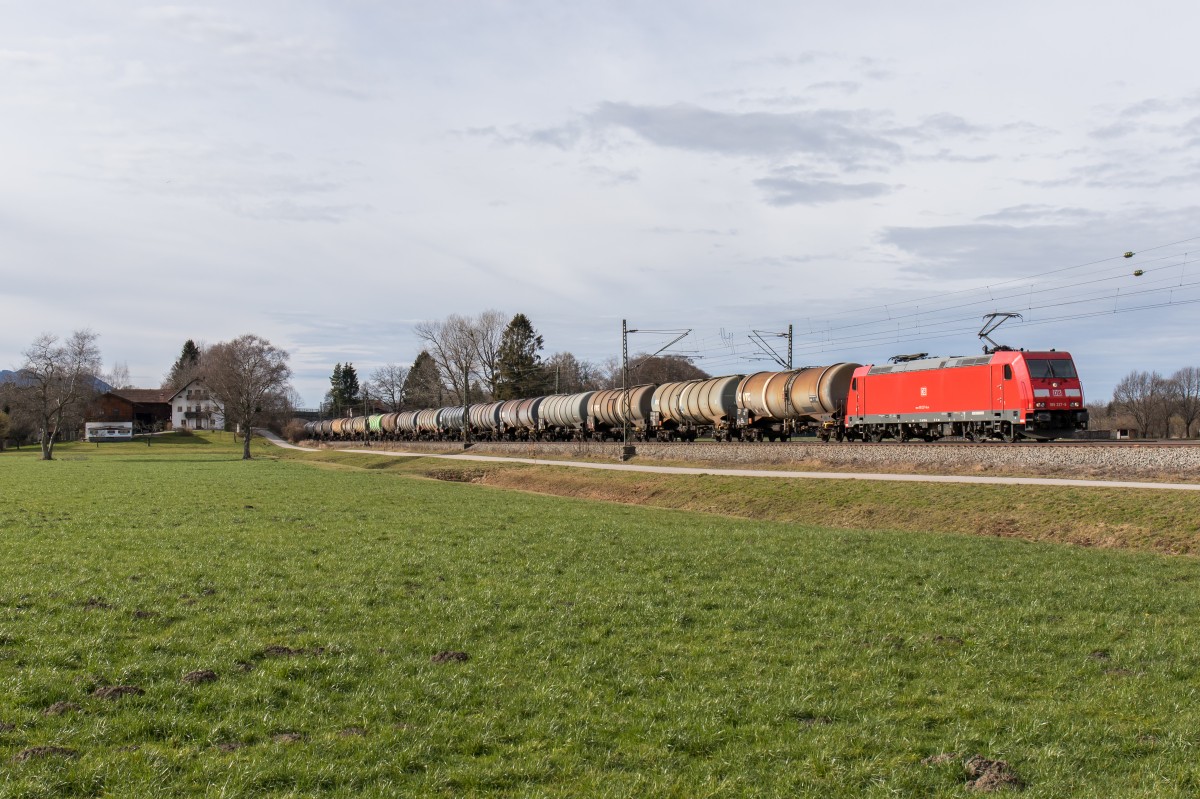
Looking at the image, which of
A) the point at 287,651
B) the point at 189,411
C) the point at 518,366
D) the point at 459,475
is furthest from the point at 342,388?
the point at 287,651

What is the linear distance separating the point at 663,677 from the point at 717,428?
41.2 meters

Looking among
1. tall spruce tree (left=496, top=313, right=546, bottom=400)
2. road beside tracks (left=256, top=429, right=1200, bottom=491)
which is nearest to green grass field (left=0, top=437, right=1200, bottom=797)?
road beside tracks (left=256, top=429, right=1200, bottom=491)

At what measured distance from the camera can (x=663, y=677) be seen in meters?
8.43

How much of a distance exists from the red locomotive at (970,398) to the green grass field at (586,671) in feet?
55.3

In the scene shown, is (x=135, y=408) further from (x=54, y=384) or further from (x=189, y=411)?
(x=54, y=384)

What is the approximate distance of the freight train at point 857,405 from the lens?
3172 centimetres

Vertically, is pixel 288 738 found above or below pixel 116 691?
below

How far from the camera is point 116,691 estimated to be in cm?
752

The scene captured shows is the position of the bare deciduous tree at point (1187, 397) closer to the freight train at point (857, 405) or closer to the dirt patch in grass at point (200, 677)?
the freight train at point (857, 405)

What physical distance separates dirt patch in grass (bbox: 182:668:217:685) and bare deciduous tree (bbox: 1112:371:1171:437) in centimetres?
9141

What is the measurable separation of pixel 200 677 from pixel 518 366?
111695 millimetres

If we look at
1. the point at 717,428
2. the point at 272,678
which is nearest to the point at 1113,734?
the point at 272,678

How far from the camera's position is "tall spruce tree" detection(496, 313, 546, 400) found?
118 metres

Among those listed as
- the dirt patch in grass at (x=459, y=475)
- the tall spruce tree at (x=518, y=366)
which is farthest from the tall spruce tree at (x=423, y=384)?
the dirt patch in grass at (x=459, y=475)
